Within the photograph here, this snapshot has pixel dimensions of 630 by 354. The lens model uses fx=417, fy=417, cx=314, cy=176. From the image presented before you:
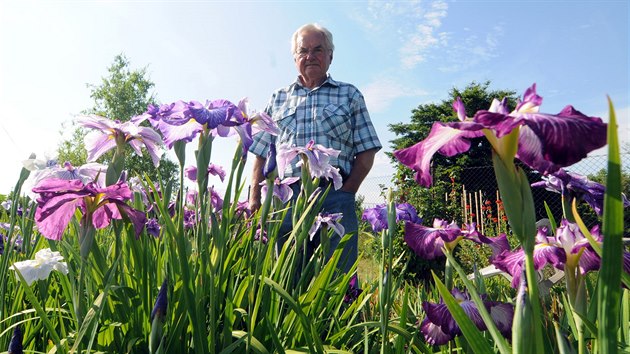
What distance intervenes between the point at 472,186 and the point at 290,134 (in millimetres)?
13899

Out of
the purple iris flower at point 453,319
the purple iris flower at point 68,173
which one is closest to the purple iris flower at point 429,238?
the purple iris flower at point 453,319

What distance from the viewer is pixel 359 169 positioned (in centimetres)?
304

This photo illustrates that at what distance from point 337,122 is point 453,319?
7.28ft

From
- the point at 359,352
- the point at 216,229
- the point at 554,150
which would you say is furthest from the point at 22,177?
the point at 554,150

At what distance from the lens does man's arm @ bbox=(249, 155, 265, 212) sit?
8.91 feet

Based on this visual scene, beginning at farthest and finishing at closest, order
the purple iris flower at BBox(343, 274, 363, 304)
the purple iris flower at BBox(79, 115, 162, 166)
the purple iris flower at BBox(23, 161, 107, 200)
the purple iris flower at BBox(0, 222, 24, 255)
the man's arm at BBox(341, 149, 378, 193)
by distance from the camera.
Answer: the man's arm at BBox(341, 149, 378, 193) → the purple iris flower at BBox(343, 274, 363, 304) → the purple iris flower at BBox(0, 222, 24, 255) → the purple iris flower at BBox(23, 161, 107, 200) → the purple iris flower at BBox(79, 115, 162, 166)

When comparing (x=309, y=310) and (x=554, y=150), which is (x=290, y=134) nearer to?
(x=309, y=310)

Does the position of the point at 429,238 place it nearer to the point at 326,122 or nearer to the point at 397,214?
the point at 397,214

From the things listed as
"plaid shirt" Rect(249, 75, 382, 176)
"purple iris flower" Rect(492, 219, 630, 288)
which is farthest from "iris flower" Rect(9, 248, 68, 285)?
"plaid shirt" Rect(249, 75, 382, 176)

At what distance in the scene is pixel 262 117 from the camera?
1464 millimetres

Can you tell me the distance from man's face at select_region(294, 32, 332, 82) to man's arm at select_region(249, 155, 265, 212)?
78cm

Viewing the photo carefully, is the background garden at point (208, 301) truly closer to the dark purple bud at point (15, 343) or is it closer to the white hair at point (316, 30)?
the dark purple bud at point (15, 343)

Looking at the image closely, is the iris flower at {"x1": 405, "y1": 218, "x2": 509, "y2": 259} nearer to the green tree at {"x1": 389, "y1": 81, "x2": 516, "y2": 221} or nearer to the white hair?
the white hair

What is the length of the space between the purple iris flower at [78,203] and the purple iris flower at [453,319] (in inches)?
32.2
